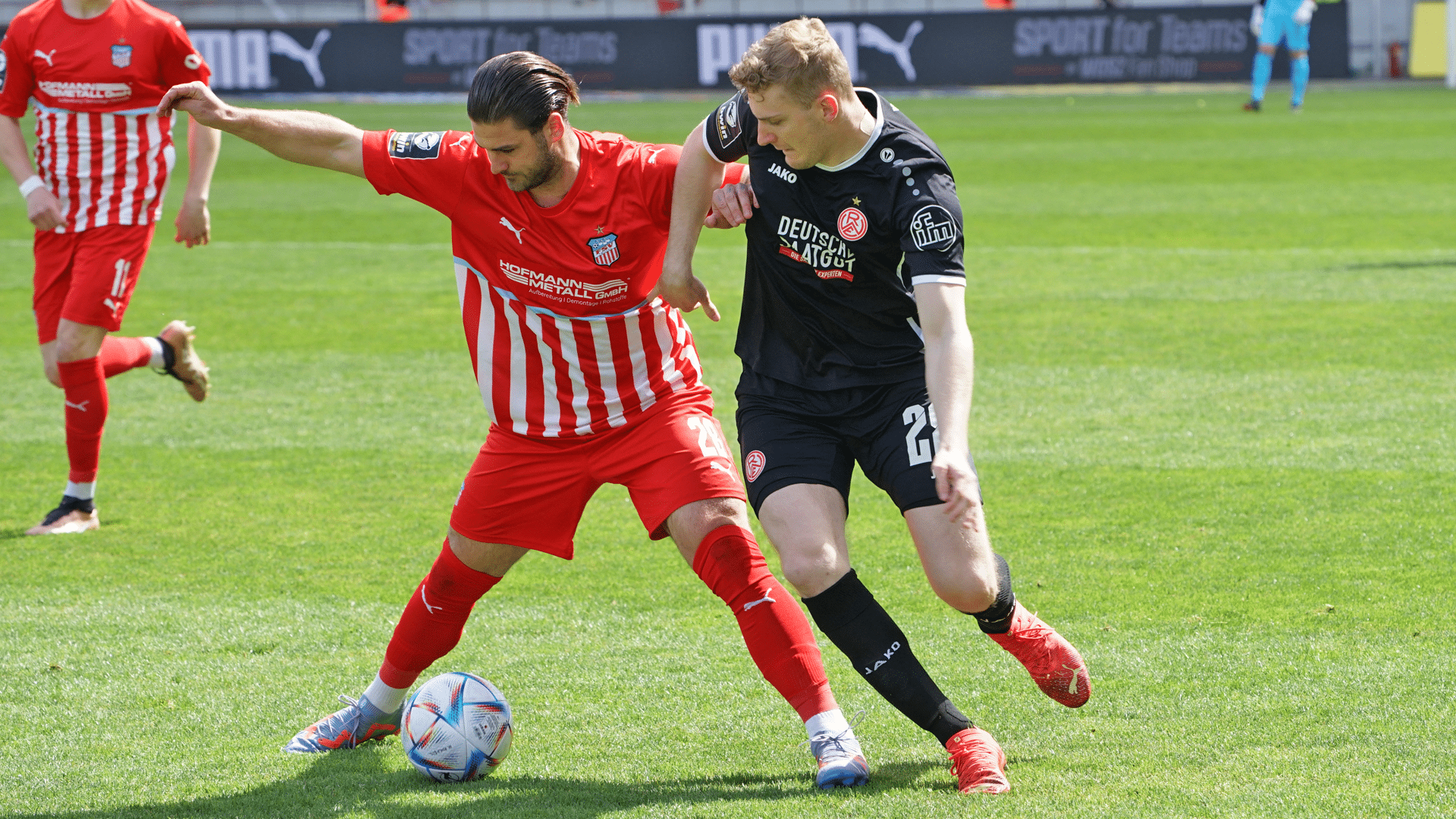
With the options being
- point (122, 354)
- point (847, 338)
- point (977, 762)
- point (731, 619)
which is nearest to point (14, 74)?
point (122, 354)

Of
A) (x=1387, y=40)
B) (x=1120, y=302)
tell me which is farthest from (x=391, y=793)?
(x=1387, y=40)

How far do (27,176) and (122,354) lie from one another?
3.79ft

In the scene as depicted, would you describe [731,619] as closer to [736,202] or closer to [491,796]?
[491,796]

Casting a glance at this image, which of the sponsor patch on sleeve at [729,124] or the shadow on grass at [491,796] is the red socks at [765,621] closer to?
the shadow on grass at [491,796]

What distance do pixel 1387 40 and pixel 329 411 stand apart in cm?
2888

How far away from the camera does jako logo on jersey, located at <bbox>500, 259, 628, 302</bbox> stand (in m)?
3.84

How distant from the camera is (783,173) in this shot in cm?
376

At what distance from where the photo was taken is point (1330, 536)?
5527 millimetres

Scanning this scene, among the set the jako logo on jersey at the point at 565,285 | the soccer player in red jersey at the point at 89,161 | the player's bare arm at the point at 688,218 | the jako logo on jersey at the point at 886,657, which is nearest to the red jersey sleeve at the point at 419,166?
the jako logo on jersey at the point at 565,285

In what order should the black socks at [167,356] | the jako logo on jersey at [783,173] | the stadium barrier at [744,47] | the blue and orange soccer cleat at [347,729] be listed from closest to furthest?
the jako logo on jersey at [783,173] < the blue and orange soccer cleat at [347,729] < the black socks at [167,356] < the stadium barrier at [744,47]

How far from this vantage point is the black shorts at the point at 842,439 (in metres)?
3.71

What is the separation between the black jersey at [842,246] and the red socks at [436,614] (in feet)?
2.95

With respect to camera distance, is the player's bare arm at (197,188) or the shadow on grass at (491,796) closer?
the shadow on grass at (491,796)

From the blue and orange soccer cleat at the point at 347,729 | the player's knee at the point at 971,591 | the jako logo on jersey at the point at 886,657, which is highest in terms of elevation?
the player's knee at the point at 971,591
